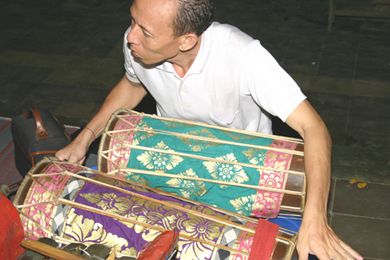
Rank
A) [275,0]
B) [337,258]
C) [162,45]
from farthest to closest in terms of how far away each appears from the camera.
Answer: [275,0]
[162,45]
[337,258]

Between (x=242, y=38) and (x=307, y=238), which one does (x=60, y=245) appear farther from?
(x=242, y=38)

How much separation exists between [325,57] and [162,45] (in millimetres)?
2928

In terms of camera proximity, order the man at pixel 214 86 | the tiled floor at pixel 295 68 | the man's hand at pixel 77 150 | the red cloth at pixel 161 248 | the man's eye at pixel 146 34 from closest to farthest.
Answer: the red cloth at pixel 161 248 < the man at pixel 214 86 < the man's eye at pixel 146 34 < the man's hand at pixel 77 150 < the tiled floor at pixel 295 68

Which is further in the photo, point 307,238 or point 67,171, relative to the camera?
point 67,171

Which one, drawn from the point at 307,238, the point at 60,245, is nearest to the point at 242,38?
the point at 307,238

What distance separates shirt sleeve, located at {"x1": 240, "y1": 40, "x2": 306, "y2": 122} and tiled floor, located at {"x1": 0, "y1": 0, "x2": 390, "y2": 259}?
1.31 meters

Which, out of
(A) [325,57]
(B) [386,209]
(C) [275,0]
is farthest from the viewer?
(C) [275,0]

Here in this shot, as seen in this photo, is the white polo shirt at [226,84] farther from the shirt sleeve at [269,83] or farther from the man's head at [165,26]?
the man's head at [165,26]

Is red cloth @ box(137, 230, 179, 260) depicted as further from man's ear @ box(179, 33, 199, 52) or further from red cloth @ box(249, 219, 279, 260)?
man's ear @ box(179, 33, 199, 52)

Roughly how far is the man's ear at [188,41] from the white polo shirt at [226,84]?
7 cm

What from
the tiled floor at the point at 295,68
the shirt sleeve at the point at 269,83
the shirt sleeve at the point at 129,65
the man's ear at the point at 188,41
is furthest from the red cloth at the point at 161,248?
the tiled floor at the point at 295,68

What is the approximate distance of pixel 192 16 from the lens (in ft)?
6.79

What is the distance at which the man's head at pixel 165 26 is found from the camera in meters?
2.02

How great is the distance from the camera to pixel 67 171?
2.15 m
